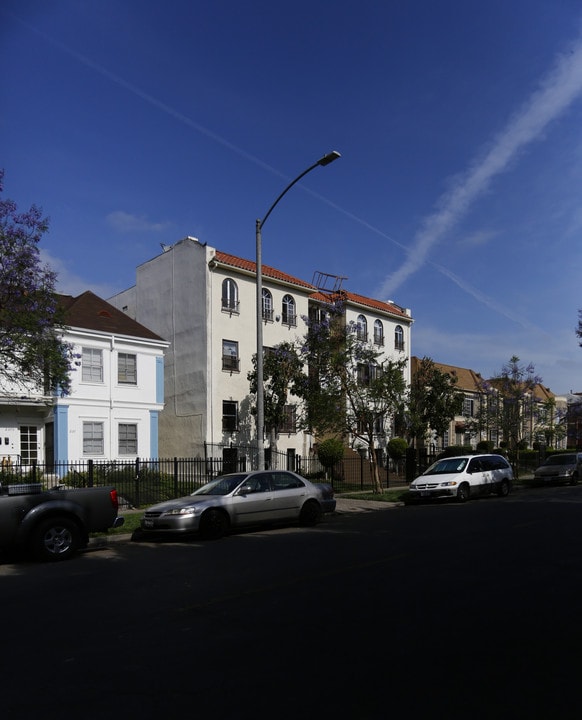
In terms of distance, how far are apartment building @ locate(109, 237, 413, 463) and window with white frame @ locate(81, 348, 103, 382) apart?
459 cm

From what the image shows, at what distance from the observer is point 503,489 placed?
22719 mm

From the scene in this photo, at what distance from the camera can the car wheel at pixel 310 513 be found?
47.6ft

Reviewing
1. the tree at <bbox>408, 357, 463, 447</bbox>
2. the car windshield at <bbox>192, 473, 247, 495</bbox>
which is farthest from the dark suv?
the car windshield at <bbox>192, 473, 247, 495</bbox>

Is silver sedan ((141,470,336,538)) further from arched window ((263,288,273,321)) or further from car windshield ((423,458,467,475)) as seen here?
arched window ((263,288,273,321))

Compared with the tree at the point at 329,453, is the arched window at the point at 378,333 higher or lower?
higher

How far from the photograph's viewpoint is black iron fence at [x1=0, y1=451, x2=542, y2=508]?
19327mm

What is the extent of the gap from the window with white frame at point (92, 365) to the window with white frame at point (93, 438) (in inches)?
75.4

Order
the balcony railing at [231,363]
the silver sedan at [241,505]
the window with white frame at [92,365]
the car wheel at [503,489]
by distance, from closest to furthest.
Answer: the silver sedan at [241,505] → the car wheel at [503,489] → the window with white frame at [92,365] → the balcony railing at [231,363]

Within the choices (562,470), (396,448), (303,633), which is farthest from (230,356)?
(303,633)

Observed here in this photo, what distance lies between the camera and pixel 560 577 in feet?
26.0

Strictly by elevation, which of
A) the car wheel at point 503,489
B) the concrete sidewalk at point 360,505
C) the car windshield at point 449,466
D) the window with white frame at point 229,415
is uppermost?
the window with white frame at point 229,415

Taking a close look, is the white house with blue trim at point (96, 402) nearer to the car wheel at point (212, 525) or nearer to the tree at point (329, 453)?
the tree at point (329, 453)

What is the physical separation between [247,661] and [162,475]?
18734 mm

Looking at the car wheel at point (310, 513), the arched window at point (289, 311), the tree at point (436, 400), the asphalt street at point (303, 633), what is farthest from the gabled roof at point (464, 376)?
the asphalt street at point (303, 633)
